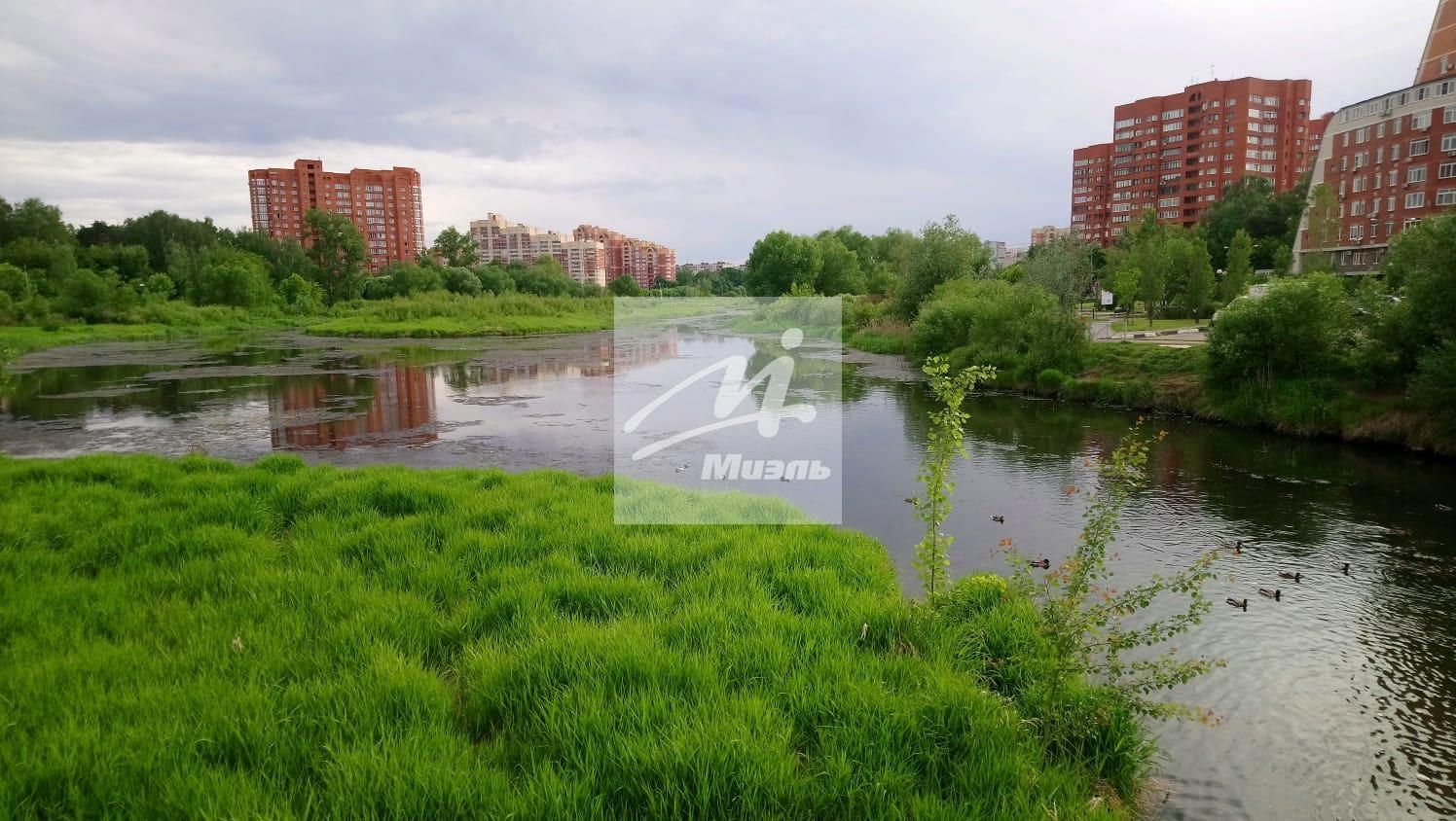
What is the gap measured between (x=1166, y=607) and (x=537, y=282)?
92.0 m

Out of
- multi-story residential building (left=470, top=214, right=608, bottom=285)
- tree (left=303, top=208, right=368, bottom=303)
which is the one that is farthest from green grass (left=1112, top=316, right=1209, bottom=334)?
multi-story residential building (left=470, top=214, right=608, bottom=285)

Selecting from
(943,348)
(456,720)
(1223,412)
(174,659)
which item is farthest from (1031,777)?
(943,348)

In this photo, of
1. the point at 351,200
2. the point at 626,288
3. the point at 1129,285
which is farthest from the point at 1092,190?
the point at 351,200

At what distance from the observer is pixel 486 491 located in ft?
31.6

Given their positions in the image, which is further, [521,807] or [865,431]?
[865,431]

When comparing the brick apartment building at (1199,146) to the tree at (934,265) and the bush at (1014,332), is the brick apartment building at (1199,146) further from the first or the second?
the bush at (1014,332)

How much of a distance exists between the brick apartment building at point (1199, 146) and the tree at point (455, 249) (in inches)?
3544

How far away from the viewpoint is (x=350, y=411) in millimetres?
21078

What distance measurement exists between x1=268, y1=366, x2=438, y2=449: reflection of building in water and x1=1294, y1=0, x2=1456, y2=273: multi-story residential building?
5174cm

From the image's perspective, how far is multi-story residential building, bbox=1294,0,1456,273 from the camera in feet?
148

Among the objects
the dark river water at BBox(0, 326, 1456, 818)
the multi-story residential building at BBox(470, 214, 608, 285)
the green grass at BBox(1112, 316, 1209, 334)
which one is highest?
the multi-story residential building at BBox(470, 214, 608, 285)

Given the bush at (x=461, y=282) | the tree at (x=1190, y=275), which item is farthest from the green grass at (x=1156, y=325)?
the bush at (x=461, y=282)

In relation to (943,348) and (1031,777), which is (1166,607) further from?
(943,348)

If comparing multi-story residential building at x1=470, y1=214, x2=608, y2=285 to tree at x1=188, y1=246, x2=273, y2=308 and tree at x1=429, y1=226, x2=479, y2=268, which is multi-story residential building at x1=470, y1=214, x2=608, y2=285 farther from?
tree at x1=188, y1=246, x2=273, y2=308
